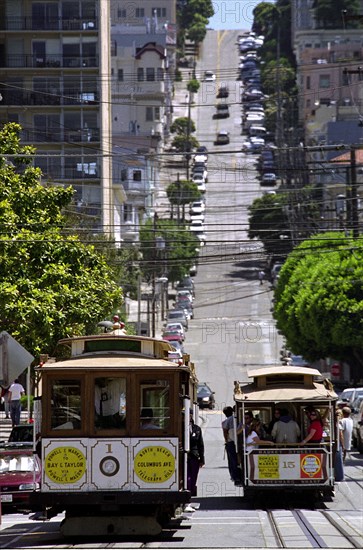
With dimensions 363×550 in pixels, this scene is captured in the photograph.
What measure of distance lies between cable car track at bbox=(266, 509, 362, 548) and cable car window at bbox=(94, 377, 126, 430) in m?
2.63

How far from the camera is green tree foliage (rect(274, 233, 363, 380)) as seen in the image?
7225 cm

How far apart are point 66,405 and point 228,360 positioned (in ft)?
229

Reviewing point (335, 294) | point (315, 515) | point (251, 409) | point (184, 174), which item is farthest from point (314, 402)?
point (184, 174)

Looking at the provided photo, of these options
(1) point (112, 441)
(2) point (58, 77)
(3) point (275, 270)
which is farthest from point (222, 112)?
(1) point (112, 441)

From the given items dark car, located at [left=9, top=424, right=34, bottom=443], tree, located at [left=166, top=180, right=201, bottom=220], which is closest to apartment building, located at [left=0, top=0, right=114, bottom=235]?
tree, located at [left=166, top=180, right=201, bottom=220]

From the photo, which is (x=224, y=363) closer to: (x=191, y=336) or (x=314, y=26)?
(x=191, y=336)

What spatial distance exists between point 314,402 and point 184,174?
116814 mm

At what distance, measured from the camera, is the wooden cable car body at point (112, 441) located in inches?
776

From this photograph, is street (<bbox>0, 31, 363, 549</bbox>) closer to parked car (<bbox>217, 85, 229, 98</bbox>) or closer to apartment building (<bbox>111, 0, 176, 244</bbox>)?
parked car (<bbox>217, 85, 229, 98</bbox>)

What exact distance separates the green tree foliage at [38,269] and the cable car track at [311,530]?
11.1 m

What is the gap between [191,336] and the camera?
9850 cm

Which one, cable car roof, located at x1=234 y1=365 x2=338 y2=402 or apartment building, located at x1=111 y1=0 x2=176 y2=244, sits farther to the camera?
apartment building, located at x1=111 y1=0 x2=176 y2=244

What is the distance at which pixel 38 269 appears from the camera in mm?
34500

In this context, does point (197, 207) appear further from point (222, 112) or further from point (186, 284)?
point (222, 112)
